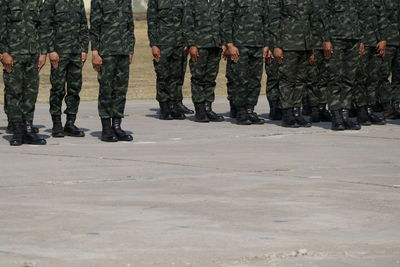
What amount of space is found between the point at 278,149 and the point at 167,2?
15.6ft

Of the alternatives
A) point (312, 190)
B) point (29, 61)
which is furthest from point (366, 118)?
point (312, 190)

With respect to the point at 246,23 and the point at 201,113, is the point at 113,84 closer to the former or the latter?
the point at 246,23

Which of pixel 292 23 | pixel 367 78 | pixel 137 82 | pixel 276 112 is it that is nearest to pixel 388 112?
pixel 367 78

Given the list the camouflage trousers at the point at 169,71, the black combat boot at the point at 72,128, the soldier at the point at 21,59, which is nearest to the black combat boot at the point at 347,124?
the camouflage trousers at the point at 169,71

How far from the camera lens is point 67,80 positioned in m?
15.6

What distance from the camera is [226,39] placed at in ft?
57.4

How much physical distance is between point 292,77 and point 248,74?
Result: 2.35 feet

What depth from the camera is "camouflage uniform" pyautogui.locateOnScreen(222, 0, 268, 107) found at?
1731cm

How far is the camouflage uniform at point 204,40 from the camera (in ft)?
58.4

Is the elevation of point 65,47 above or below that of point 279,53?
above

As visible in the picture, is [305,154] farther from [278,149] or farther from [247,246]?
[247,246]

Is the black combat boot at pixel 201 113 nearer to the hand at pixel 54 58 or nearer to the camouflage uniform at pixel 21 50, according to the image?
the hand at pixel 54 58

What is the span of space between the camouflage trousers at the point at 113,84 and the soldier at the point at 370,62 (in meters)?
3.87

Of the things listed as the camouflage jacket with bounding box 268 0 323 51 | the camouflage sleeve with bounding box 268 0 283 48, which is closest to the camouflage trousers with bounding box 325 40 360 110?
the camouflage jacket with bounding box 268 0 323 51
